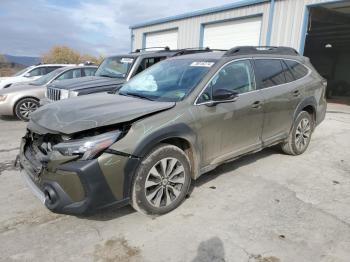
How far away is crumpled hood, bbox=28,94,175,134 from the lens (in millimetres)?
3121

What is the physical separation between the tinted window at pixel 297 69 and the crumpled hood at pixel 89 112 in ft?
9.04

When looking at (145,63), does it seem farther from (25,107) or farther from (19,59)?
(19,59)

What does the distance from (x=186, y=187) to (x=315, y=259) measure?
4.82 feet

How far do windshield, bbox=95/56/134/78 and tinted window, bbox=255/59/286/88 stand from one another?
12.3 ft

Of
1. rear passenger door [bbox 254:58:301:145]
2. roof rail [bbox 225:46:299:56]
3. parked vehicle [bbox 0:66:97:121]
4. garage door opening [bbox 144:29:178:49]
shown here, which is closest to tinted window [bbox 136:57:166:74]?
parked vehicle [bbox 0:66:97:121]

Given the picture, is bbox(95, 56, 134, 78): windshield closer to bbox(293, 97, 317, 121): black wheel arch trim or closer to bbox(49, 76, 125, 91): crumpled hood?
bbox(49, 76, 125, 91): crumpled hood

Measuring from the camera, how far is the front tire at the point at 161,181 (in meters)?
3.25

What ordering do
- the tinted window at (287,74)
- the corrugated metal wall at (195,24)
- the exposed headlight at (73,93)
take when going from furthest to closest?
the corrugated metal wall at (195,24) → the exposed headlight at (73,93) → the tinted window at (287,74)

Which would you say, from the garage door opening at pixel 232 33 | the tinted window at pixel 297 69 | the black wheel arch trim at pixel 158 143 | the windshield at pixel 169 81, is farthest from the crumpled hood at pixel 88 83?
the garage door opening at pixel 232 33

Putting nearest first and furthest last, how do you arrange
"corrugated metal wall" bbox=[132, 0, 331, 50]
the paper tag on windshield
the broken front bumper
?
the broken front bumper < the paper tag on windshield < "corrugated metal wall" bbox=[132, 0, 331, 50]

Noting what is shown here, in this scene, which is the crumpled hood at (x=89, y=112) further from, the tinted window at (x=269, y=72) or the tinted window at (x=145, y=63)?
the tinted window at (x=145, y=63)

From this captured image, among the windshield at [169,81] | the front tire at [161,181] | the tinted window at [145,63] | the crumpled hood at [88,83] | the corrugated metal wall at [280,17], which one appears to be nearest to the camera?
the front tire at [161,181]

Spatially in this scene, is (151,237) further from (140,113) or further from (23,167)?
(23,167)

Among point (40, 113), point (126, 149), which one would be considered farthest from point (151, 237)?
point (40, 113)
